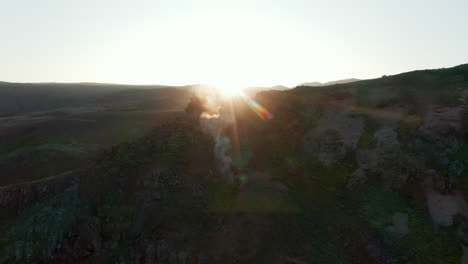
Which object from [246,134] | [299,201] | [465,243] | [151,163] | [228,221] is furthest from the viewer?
[246,134]

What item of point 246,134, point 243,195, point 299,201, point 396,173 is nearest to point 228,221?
point 243,195

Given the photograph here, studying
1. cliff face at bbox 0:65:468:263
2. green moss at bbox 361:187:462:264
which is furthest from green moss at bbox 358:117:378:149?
green moss at bbox 361:187:462:264

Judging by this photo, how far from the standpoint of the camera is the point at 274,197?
15.5m

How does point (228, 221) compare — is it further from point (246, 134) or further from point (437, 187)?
point (437, 187)

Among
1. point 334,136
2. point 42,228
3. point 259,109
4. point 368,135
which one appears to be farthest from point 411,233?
point 42,228

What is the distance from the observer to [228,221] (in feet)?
46.8

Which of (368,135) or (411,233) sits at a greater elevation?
Answer: (368,135)

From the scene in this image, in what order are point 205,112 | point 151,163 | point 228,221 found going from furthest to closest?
point 205,112 → point 151,163 → point 228,221

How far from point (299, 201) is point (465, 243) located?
6934 millimetres

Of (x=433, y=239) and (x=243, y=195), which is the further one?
(x=243, y=195)

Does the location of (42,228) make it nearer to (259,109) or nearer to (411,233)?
(259,109)

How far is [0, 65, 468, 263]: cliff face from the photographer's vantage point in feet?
44.1

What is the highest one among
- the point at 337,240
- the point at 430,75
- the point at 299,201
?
the point at 430,75

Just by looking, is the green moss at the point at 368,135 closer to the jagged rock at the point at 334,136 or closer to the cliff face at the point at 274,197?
the cliff face at the point at 274,197
